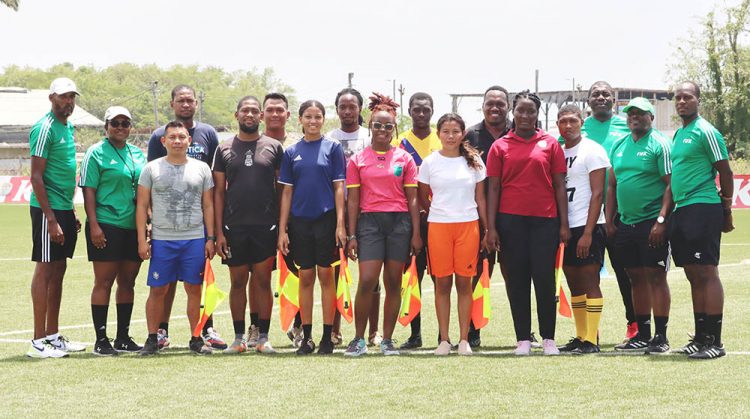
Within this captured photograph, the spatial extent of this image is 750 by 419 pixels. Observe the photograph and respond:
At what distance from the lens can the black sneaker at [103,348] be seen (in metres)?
9.29

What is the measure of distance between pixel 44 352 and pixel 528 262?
4.13m

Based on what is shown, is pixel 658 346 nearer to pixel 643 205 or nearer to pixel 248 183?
pixel 643 205

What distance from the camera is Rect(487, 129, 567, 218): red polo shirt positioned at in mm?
8977

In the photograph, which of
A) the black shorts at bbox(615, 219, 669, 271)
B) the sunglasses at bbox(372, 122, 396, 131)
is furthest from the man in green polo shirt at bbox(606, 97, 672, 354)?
the sunglasses at bbox(372, 122, 396, 131)

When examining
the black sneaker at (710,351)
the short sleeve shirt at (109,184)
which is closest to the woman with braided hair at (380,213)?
the short sleeve shirt at (109,184)

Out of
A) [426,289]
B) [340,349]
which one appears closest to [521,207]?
[340,349]

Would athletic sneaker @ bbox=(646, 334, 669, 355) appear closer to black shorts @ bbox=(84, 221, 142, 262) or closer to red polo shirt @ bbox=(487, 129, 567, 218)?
red polo shirt @ bbox=(487, 129, 567, 218)

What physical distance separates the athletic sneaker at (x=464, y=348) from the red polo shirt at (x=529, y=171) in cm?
116

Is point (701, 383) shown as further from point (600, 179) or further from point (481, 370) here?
point (600, 179)

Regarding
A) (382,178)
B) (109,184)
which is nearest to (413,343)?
(382,178)

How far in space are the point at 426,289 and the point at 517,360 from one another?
590 cm

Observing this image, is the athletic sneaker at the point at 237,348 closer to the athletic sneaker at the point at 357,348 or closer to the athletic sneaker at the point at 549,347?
the athletic sneaker at the point at 357,348

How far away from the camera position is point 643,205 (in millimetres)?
9336

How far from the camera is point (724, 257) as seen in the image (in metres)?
19.1
